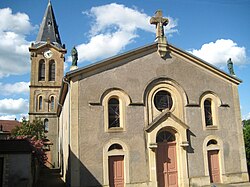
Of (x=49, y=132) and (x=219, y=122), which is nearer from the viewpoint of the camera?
(x=219, y=122)

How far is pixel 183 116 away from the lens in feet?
51.6

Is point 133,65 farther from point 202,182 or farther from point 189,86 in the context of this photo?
point 202,182

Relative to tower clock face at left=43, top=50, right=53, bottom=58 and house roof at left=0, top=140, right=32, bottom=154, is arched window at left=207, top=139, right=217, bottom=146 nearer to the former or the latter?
house roof at left=0, top=140, right=32, bottom=154

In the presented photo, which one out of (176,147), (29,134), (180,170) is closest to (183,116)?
(176,147)

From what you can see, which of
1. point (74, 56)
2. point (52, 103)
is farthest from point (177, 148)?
point (52, 103)

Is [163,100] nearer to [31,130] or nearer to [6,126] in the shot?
[31,130]

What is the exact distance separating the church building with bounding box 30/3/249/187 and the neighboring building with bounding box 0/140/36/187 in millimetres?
2209

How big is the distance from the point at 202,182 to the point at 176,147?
8.52 feet

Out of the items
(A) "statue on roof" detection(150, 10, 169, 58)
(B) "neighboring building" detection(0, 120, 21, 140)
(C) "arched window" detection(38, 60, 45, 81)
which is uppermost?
(C) "arched window" detection(38, 60, 45, 81)

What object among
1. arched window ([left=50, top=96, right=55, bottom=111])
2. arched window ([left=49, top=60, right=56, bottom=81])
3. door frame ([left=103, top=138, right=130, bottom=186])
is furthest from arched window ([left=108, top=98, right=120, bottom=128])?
arched window ([left=49, top=60, right=56, bottom=81])

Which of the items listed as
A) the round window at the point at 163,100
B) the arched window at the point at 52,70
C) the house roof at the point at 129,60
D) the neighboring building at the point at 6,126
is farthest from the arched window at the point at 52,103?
the round window at the point at 163,100

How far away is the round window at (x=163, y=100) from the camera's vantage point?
15609 mm

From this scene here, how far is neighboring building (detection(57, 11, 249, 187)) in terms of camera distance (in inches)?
532

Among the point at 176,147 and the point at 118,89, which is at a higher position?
the point at 118,89
